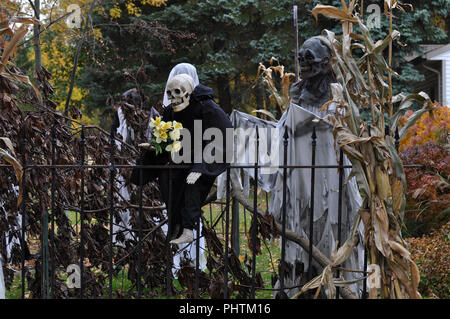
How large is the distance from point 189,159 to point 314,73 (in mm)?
1315

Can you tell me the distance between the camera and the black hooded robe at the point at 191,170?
11.6ft

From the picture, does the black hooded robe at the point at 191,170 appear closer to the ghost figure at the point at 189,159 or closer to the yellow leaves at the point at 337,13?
the ghost figure at the point at 189,159

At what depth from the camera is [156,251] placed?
17.6ft

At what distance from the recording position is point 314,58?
13.9ft

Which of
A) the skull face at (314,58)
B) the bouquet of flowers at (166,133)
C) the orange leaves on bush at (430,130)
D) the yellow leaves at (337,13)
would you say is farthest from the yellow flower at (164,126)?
the orange leaves on bush at (430,130)

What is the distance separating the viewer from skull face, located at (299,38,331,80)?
4.24 m

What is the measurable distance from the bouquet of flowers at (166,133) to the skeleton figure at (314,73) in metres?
1.32

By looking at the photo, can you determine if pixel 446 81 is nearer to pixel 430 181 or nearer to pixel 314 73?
pixel 430 181

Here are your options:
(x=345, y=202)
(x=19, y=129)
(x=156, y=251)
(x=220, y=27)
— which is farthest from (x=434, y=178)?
(x=220, y=27)

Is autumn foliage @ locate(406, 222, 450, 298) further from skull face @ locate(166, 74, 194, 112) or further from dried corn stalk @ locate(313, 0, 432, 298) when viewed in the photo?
skull face @ locate(166, 74, 194, 112)

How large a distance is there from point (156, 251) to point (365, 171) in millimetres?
2682

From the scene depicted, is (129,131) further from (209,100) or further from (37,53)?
(37,53)

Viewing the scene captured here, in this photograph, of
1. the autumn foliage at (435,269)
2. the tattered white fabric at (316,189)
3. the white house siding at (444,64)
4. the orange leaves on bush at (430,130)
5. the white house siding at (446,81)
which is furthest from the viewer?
the white house siding at (446,81)

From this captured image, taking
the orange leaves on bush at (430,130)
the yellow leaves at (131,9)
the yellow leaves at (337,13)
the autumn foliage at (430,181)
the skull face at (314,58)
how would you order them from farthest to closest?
1. the yellow leaves at (131,9)
2. the orange leaves on bush at (430,130)
3. the autumn foliage at (430,181)
4. the skull face at (314,58)
5. the yellow leaves at (337,13)
